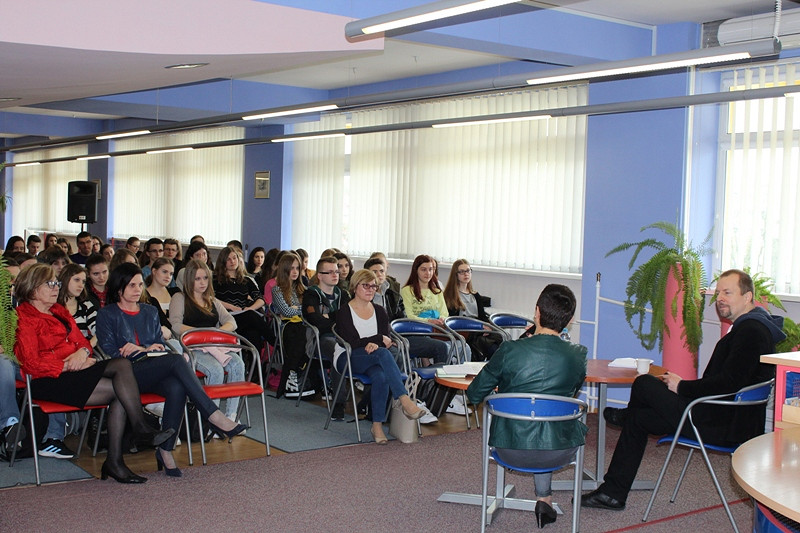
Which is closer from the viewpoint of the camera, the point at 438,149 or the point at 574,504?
the point at 574,504

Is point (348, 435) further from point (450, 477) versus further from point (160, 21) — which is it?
point (160, 21)

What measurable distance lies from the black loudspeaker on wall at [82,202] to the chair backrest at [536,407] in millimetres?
14388

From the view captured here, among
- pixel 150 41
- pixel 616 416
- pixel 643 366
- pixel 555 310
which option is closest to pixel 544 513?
pixel 616 416

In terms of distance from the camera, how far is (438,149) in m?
11.0

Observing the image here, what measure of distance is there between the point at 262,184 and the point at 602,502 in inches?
401

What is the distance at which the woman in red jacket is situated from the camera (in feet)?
17.5

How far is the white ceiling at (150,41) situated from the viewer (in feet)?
18.7

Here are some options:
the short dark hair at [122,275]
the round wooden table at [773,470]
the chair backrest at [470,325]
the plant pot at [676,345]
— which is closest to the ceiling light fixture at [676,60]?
the plant pot at [676,345]

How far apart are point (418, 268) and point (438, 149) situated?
2799mm

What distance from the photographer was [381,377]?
6637 mm

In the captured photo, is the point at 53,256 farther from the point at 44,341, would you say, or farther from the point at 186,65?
the point at 44,341

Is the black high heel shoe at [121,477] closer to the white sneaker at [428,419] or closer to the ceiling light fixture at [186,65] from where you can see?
the white sneaker at [428,419]

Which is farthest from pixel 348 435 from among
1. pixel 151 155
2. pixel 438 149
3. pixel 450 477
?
pixel 151 155

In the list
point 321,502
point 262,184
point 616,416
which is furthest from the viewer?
point 262,184
